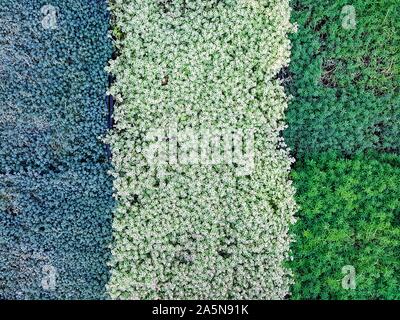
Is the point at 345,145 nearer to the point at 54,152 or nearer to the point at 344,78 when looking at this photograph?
the point at 344,78

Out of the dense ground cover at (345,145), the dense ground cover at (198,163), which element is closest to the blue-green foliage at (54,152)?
the dense ground cover at (198,163)

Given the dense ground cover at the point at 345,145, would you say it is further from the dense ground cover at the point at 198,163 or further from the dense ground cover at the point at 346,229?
the dense ground cover at the point at 198,163

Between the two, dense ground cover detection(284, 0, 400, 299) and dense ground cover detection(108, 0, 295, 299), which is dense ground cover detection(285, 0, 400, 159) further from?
dense ground cover detection(108, 0, 295, 299)

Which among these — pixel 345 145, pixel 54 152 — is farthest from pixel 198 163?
pixel 345 145

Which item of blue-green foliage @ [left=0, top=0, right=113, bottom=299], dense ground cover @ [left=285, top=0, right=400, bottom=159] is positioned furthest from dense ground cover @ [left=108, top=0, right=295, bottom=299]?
dense ground cover @ [left=285, top=0, right=400, bottom=159]

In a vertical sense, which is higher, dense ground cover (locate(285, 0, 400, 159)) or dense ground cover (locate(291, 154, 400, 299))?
dense ground cover (locate(285, 0, 400, 159))

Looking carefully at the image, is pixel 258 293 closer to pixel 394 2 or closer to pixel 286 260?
pixel 286 260
